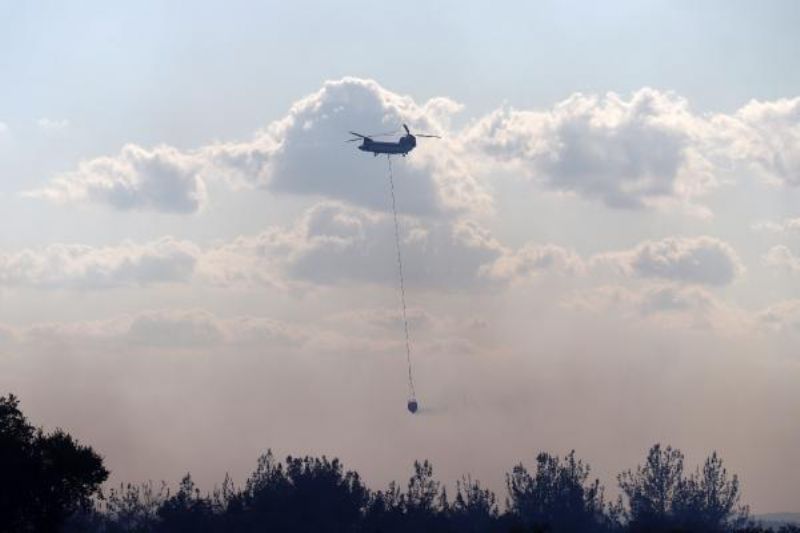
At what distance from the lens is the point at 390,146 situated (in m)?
132

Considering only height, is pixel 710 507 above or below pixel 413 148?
below

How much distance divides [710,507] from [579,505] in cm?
2108

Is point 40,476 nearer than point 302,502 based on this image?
Yes

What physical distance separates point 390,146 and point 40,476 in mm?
49245

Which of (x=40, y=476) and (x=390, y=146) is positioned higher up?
(x=390, y=146)

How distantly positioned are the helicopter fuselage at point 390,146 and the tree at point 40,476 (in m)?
42.7

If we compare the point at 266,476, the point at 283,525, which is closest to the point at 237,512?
the point at 283,525

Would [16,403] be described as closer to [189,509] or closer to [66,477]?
[66,477]

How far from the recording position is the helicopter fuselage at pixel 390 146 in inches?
5187

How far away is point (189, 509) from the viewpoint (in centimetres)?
17250

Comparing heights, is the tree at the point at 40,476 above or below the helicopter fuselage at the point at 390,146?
below

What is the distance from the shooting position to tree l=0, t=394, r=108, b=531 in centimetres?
11450

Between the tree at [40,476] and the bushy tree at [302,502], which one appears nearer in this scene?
the tree at [40,476]

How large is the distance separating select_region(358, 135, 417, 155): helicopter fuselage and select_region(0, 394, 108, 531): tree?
4266cm
